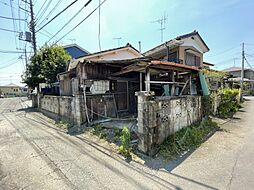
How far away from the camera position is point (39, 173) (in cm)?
400

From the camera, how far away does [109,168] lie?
423 centimetres

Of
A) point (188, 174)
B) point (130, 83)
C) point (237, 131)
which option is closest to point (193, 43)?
point (130, 83)

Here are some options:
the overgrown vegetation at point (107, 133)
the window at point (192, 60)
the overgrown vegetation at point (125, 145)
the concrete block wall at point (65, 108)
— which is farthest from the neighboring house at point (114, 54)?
the overgrown vegetation at point (125, 145)

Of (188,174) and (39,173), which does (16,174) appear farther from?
(188,174)

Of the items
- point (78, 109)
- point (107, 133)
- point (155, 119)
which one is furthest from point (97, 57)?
point (155, 119)

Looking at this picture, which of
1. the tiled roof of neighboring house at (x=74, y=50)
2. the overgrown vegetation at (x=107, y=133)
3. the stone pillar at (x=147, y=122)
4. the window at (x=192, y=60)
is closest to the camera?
the stone pillar at (x=147, y=122)

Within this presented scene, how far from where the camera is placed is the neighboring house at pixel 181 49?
12619 millimetres

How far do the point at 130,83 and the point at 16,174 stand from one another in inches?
297

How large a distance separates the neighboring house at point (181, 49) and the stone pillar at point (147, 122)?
8.10 meters

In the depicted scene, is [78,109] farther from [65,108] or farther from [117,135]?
[117,135]

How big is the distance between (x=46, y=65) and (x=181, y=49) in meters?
12.5

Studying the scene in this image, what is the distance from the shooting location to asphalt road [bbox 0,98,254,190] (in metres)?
3.54

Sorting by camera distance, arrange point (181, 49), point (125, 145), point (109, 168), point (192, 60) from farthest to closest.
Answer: point (192, 60), point (181, 49), point (125, 145), point (109, 168)

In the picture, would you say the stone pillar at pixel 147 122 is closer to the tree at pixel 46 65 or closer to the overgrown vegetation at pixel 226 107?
the overgrown vegetation at pixel 226 107
